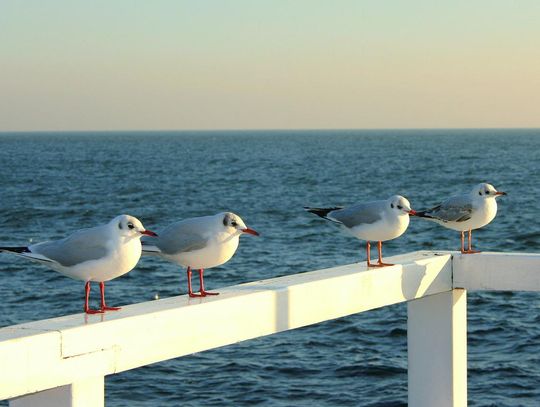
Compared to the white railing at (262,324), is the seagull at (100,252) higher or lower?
higher

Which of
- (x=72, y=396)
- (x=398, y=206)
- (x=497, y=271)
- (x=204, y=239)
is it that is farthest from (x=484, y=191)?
(x=72, y=396)

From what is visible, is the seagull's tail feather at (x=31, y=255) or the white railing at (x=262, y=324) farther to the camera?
the seagull's tail feather at (x=31, y=255)

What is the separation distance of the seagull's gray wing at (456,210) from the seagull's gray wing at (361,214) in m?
0.62

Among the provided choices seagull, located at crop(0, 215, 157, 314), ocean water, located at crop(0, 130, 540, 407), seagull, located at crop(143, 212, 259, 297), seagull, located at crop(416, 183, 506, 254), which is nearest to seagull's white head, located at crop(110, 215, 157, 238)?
seagull, located at crop(0, 215, 157, 314)

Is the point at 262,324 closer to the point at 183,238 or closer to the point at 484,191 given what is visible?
the point at 183,238

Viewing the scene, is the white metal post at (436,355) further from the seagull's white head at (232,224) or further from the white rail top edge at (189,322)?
the seagull's white head at (232,224)

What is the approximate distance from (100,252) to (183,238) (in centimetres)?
56

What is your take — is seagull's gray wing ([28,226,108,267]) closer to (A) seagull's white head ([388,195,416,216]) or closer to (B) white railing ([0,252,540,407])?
(B) white railing ([0,252,540,407])

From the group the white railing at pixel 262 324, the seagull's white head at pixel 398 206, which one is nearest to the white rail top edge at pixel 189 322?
the white railing at pixel 262 324

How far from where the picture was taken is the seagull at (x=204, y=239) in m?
5.64

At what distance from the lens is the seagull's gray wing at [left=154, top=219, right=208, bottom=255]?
5.66 m

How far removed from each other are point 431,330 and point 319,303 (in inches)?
34.4

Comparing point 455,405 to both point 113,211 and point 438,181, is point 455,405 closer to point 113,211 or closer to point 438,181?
point 113,211

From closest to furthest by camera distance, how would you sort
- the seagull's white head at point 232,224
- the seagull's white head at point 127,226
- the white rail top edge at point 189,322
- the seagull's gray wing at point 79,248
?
the white rail top edge at point 189,322, the seagull's white head at point 127,226, the seagull's gray wing at point 79,248, the seagull's white head at point 232,224
